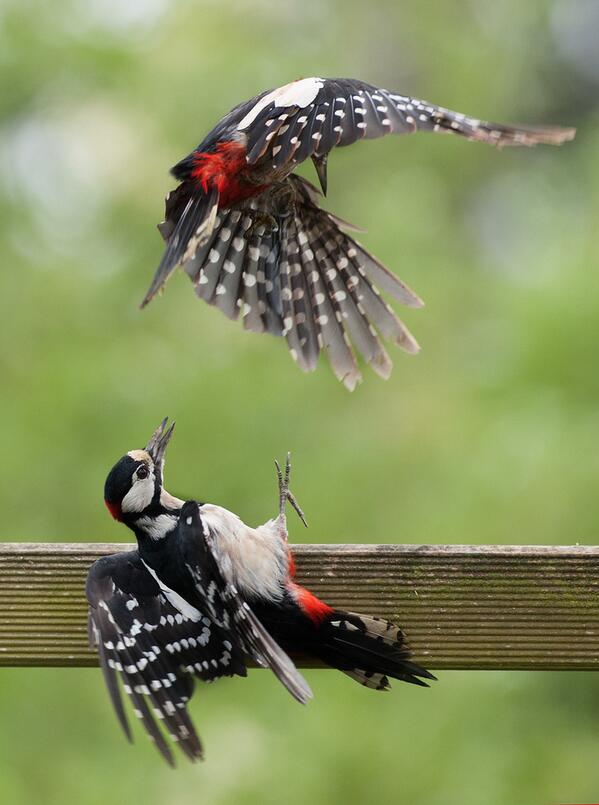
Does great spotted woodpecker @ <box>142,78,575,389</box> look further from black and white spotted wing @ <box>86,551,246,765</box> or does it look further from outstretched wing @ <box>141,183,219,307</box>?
black and white spotted wing @ <box>86,551,246,765</box>

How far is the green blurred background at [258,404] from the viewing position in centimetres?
475

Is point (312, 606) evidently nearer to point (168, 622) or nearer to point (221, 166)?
point (168, 622)

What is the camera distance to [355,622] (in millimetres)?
2443

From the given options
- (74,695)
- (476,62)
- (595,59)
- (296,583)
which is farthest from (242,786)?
(595,59)

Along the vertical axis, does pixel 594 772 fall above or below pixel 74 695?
above

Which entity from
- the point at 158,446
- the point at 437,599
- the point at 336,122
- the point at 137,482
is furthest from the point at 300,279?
the point at 437,599

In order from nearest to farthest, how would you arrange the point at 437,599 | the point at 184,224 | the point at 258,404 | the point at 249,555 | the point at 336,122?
the point at 437,599 → the point at 249,555 → the point at 336,122 → the point at 184,224 → the point at 258,404

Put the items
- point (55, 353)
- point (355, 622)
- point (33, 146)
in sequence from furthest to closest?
point (33, 146) < point (55, 353) < point (355, 622)

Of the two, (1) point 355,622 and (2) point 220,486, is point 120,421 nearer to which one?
(2) point 220,486

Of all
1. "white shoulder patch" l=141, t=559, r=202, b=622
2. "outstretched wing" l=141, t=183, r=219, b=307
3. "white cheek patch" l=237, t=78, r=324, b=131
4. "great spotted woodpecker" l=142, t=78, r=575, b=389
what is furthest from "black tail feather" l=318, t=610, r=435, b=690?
"white cheek patch" l=237, t=78, r=324, b=131

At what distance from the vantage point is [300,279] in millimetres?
4195

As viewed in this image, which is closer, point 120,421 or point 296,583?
point 296,583

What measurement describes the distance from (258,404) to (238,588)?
113 inches

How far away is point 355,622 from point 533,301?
330 centimetres
